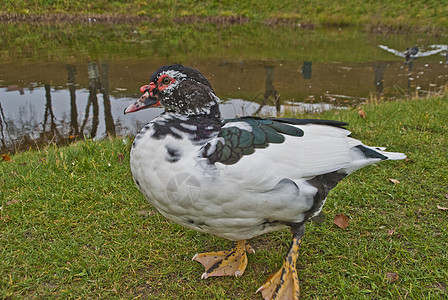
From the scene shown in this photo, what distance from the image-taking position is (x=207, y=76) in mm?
8320

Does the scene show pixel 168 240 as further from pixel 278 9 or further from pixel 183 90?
pixel 278 9

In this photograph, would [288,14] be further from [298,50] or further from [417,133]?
[417,133]

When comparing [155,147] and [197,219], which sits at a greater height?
[155,147]

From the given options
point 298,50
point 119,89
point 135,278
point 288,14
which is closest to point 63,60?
point 119,89

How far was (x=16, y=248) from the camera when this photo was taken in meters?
2.56

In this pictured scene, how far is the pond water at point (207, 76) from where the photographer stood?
5.75 m

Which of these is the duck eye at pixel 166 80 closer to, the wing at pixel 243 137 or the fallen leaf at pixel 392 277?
the wing at pixel 243 137

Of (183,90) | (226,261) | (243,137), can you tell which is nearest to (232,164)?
(243,137)

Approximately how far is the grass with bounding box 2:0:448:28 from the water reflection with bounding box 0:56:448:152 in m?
10.3

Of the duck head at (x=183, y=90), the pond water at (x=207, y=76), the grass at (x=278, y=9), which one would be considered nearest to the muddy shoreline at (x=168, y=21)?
the grass at (x=278, y=9)

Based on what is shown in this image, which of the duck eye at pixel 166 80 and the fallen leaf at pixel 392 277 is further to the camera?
the fallen leaf at pixel 392 277

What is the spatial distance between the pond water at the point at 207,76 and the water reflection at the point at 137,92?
19mm

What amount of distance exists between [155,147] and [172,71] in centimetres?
49

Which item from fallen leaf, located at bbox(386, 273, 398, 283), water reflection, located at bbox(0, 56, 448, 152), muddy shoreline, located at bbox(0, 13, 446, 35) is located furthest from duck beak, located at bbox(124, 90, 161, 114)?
muddy shoreline, located at bbox(0, 13, 446, 35)
